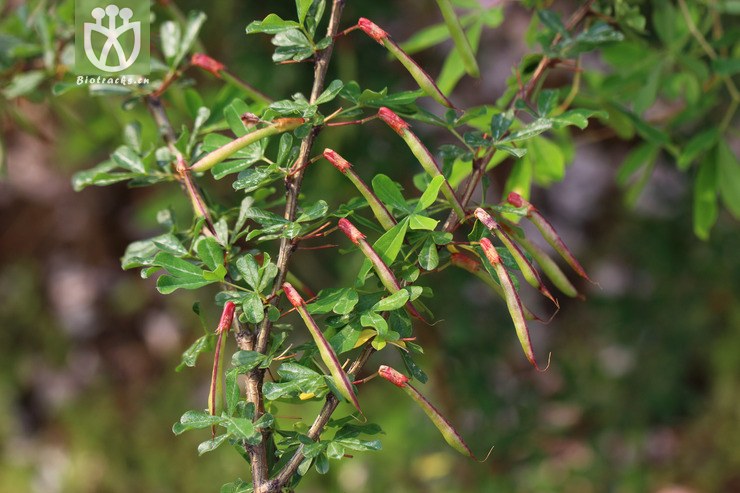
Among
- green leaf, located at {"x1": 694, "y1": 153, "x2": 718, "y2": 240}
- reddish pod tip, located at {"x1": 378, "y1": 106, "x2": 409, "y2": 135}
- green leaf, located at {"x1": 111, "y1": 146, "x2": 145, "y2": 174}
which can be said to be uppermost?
reddish pod tip, located at {"x1": 378, "y1": 106, "x2": 409, "y2": 135}

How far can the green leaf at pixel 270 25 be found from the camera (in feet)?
1.66

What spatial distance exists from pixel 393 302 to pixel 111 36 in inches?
17.1

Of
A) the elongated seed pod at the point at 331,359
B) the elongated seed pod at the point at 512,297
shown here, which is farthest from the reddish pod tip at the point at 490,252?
the elongated seed pod at the point at 331,359

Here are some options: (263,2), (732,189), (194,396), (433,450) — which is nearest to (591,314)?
(433,450)

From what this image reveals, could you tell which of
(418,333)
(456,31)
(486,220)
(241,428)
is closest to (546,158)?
(456,31)

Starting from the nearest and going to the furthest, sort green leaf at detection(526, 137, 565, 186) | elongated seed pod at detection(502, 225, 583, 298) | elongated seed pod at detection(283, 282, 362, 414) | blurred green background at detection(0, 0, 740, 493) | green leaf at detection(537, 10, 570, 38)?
1. elongated seed pod at detection(283, 282, 362, 414)
2. elongated seed pod at detection(502, 225, 583, 298)
3. green leaf at detection(537, 10, 570, 38)
4. green leaf at detection(526, 137, 565, 186)
5. blurred green background at detection(0, 0, 740, 493)

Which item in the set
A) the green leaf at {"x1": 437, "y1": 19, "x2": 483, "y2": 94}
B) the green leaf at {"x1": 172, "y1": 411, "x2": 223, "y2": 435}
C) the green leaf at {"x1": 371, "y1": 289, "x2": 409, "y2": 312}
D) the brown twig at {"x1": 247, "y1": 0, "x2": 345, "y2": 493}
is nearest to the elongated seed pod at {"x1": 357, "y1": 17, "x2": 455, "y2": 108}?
the brown twig at {"x1": 247, "y1": 0, "x2": 345, "y2": 493}

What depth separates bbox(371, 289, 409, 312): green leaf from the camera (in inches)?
18.1

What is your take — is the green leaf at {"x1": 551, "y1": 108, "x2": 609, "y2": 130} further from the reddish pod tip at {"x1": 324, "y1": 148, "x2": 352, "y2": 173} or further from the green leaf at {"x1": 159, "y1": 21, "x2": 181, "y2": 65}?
the green leaf at {"x1": 159, "y1": 21, "x2": 181, "y2": 65}

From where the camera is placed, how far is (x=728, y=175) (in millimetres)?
874

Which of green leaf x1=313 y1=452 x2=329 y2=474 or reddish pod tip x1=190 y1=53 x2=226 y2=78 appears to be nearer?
green leaf x1=313 y1=452 x2=329 y2=474

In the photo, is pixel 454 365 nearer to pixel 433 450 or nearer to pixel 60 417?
pixel 433 450

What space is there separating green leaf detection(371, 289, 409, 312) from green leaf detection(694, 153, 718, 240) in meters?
0.51

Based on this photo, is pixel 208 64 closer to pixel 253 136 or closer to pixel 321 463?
pixel 253 136
